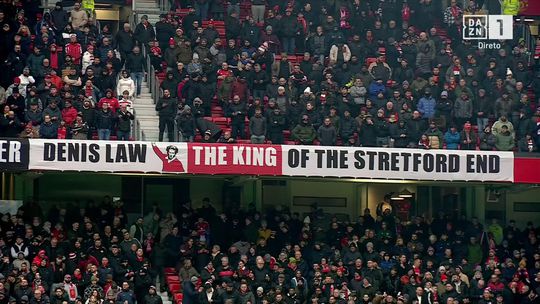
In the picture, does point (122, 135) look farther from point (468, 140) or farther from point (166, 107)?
point (468, 140)

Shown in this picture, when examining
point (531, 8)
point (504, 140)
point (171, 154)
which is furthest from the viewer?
point (531, 8)

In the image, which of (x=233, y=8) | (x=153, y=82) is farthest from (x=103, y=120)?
(x=233, y=8)

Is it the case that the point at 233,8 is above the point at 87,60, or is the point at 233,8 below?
above

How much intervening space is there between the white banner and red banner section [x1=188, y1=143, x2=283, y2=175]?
0.29 m

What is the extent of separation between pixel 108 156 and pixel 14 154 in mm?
2072

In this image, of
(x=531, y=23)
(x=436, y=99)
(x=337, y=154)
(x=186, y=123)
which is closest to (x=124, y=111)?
(x=186, y=123)

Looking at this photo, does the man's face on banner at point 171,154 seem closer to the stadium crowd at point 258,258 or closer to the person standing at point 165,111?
the person standing at point 165,111

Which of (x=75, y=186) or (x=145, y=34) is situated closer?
(x=145, y=34)

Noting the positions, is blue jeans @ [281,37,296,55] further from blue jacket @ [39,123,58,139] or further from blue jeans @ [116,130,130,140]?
blue jacket @ [39,123,58,139]

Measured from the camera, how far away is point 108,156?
4209 centimetres

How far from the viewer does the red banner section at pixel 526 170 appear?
43.7 m

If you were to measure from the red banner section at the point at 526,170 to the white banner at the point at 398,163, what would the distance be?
0.40 feet

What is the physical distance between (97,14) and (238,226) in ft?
34.6

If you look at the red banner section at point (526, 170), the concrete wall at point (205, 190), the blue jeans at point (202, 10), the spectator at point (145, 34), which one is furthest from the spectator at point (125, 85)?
the red banner section at point (526, 170)
